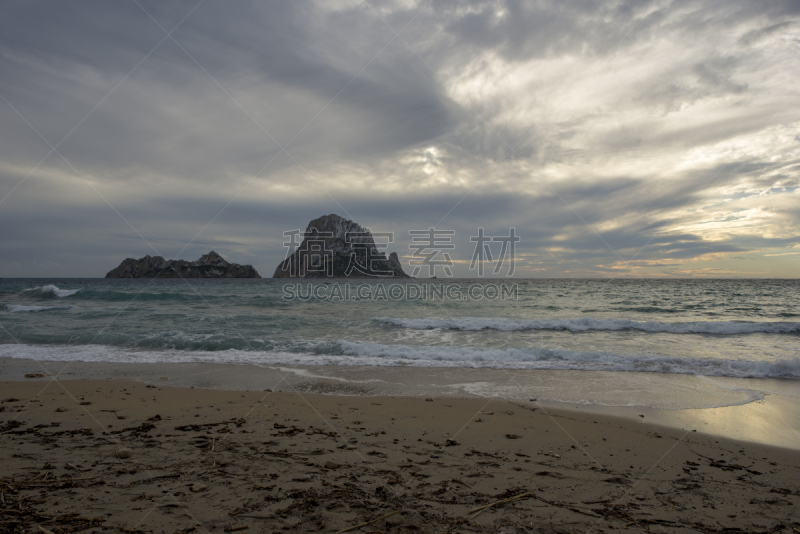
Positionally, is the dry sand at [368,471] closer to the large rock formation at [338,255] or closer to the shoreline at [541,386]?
the shoreline at [541,386]

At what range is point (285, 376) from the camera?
827 centimetres

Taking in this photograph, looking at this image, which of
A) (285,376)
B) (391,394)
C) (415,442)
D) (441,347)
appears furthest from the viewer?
(441,347)

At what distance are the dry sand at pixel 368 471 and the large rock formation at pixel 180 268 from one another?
3416 inches

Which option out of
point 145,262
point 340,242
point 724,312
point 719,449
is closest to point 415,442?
point 719,449

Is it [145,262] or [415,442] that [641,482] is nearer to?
[415,442]

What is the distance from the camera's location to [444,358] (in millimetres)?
10570

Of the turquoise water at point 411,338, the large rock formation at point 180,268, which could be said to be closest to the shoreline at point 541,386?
the turquoise water at point 411,338

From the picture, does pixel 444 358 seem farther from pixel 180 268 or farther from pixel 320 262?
pixel 180 268

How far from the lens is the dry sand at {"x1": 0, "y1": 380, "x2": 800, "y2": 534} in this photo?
2.79 metres

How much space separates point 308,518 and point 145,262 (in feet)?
346

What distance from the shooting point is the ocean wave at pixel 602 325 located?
52.4ft

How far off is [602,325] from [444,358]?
11.1 meters

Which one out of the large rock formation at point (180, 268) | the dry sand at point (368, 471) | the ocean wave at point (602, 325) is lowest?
the ocean wave at point (602, 325)

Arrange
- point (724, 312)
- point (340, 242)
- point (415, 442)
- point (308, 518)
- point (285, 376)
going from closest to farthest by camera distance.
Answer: point (308, 518) < point (415, 442) < point (285, 376) < point (724, 312) < point (340, 242)
